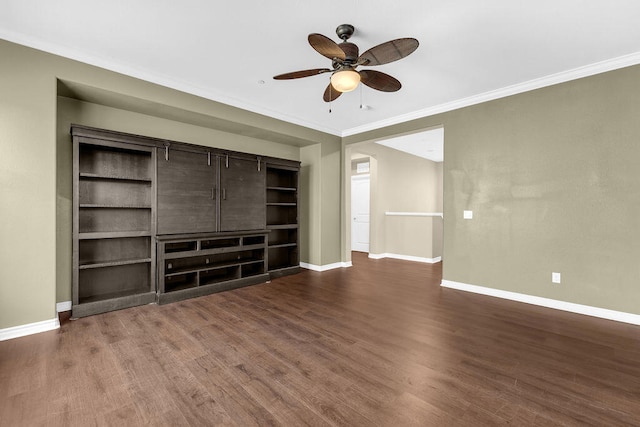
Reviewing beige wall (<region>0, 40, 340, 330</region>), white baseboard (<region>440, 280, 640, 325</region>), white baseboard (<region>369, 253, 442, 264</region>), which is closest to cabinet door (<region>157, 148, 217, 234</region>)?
beige wall (<region>0, 40, 340, 330</region>)

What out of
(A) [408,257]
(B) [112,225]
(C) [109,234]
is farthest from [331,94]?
(A) [408,257]

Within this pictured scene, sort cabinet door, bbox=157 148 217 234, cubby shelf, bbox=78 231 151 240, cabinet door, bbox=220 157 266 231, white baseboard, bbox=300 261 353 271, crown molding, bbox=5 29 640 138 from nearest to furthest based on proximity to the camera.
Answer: crown molding, bbox=5 29 640 138
cubby shelf, bbox=78 231 151 240
cabinet door, bbox=157 148 217 234
cabinet door, bbox=220 157 266 231
white baseboard, bbox=300 261 353 271

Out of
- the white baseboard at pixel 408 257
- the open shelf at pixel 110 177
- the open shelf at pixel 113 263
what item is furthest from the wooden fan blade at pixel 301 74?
the white baseboard at pixel 408 257

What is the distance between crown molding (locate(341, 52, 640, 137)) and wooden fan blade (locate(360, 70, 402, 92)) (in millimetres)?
1822

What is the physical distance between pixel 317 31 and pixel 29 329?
144 inches

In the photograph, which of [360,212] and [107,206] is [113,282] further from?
[360,212]

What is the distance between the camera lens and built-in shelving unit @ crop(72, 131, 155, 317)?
3.18m

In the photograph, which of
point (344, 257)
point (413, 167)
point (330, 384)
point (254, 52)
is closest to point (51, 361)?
point (330, 384)

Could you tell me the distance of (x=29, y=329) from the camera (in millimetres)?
2604

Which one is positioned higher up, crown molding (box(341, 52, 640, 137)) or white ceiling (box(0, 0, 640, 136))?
white ceiling (box(0, 0, 640, 136))

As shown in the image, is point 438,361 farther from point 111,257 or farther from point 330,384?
point 111,257

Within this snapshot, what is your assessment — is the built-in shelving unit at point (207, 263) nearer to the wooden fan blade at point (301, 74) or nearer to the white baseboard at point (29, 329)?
the white baseboard at point (29, 329)

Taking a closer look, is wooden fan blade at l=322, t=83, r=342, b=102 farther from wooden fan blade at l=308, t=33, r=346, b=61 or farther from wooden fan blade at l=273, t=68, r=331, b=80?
wooden fan blade at l=308, t=33, r=346, b=61

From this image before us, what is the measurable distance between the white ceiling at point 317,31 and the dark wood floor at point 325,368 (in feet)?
8.71
